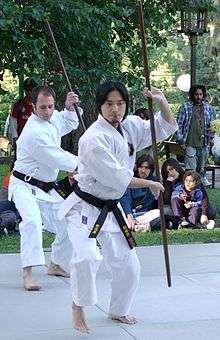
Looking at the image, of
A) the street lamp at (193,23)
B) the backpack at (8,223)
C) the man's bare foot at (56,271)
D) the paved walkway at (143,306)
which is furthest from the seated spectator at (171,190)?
the street lamp at (193,23)

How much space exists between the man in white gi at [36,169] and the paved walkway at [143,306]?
37 centimetres

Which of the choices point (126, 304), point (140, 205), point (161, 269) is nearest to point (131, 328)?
point (126, 304)

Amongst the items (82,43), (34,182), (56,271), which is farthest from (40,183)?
(82,43)

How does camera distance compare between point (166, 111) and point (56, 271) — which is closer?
point (166, 111)

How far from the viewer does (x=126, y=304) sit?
5453mm

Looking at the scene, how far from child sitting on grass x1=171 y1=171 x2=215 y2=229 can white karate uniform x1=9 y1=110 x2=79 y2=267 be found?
334 cm

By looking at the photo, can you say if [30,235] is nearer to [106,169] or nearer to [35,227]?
[35,227]

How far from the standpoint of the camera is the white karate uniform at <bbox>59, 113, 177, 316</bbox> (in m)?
5.14

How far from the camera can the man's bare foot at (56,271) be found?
23.5 ft

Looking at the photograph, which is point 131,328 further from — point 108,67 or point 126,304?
point 108,67

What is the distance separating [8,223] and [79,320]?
14.4 feet

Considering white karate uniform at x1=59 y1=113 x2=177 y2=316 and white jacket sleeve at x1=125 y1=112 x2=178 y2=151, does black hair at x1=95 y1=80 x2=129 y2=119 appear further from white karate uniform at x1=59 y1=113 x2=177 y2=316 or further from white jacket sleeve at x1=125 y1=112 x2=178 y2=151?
white jacket sleeve at x1=125 y1=112 x2=178 y2=151

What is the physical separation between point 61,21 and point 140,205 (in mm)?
2805

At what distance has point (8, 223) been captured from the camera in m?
9.55
